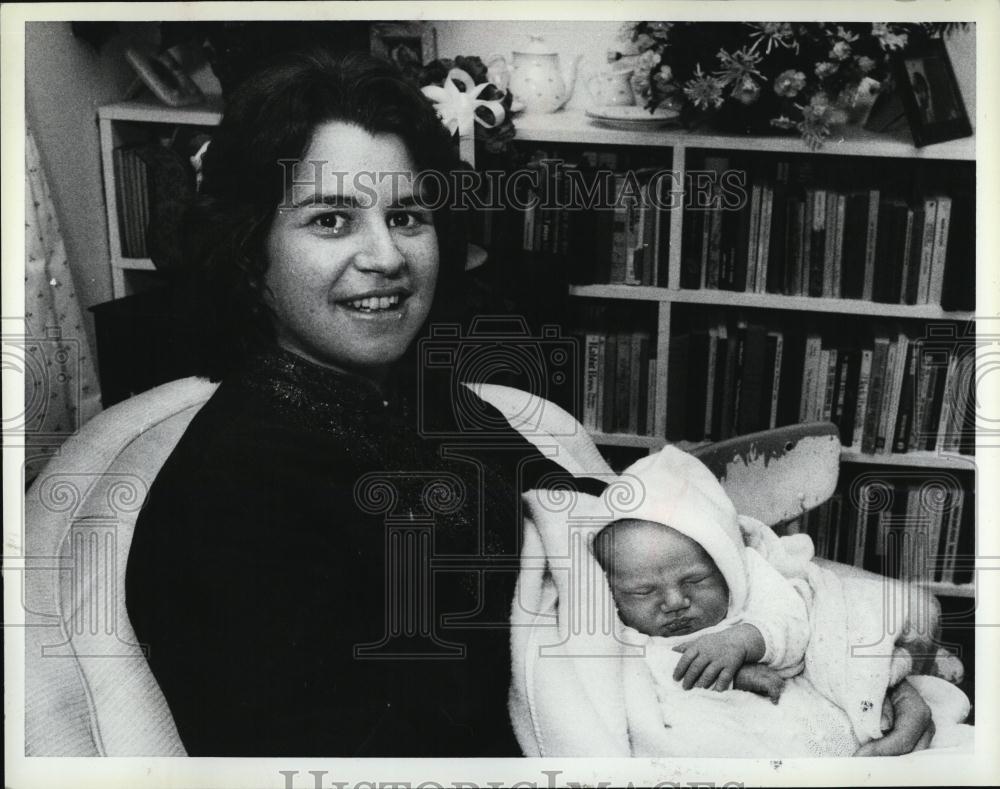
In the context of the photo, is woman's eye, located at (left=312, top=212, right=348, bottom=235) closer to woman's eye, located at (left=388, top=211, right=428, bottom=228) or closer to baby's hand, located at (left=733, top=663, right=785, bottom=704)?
woman's eye, located at (left=388, top=211, right=428, bottom=228)

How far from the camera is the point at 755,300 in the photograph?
160 centimetres

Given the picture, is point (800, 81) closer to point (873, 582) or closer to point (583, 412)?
point (583, 412)

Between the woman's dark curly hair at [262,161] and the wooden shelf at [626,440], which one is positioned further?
the wooden shelf at [626,440]

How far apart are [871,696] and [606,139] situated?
94 cm

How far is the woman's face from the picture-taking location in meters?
1.48

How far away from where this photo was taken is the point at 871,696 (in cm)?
154

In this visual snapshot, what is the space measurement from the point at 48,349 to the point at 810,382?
121cm

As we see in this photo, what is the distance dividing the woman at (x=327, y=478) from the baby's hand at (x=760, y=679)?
0.35 metres

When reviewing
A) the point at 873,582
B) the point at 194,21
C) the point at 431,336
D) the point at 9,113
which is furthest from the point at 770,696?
the point at 9,113

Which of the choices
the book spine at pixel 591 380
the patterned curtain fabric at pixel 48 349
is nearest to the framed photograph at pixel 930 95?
the book spine at pixel 591 380

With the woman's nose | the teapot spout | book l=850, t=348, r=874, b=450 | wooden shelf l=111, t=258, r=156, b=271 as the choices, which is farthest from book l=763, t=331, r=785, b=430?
wooden shelf l=111, t=258, r=156, b=271

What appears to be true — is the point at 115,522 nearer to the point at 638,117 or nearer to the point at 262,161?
the point at 262,161

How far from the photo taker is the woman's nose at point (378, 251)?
1.50 m

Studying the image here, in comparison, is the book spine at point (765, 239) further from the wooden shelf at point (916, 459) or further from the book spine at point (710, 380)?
the wooden shelf at point (916, 459)
